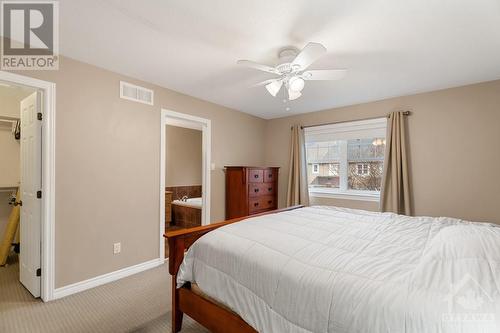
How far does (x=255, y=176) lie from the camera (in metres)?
3.95

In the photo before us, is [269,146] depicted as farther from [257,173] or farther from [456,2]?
[456,2]

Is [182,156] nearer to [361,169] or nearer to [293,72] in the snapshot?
[361,169]

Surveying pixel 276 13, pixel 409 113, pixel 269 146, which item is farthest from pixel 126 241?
pixel 409 113

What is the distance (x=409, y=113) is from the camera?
329cm

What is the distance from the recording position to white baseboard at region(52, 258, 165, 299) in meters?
2.29

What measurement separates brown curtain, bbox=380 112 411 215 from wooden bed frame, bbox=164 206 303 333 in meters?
2.67

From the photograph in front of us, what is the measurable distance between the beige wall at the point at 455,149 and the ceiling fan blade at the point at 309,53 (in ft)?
7.50

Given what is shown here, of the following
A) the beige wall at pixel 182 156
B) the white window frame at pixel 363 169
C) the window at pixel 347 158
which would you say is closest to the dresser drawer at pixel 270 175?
the window at pixel 347 158

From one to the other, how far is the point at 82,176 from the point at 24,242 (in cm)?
96

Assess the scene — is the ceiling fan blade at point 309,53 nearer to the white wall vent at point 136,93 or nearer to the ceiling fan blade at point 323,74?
the ceiling fan blade at point 323,74

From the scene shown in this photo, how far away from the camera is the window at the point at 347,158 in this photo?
12.2 ft

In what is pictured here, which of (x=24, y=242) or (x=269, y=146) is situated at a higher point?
(x=269, y=146)

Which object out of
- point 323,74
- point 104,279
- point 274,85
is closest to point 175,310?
point 104,279

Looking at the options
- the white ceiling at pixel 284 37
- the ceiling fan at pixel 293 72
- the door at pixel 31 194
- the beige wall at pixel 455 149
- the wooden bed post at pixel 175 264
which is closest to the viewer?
the white ceiling at pixel 284 37
